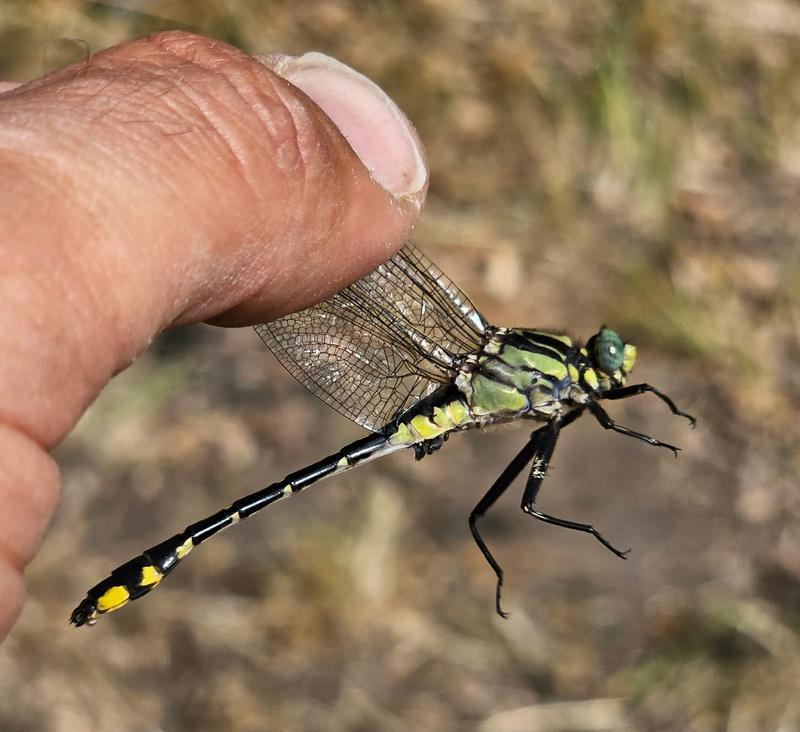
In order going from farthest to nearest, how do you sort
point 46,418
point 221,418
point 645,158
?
point 645,158 → point 221,418 → point 46,418

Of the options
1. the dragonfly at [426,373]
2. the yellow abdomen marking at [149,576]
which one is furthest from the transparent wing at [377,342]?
the yellow abdomen marking at [149,576]

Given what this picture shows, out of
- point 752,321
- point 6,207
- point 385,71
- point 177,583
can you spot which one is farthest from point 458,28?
point 6,207

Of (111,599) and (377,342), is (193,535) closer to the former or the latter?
(111,599)

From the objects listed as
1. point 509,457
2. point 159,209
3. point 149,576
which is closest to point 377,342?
point 149,576

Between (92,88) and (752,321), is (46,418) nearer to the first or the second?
(92,88)

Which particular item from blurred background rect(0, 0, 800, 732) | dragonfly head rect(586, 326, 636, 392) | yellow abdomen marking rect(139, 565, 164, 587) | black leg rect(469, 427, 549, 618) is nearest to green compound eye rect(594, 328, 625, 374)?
dragonfly head rect(586, 326, 636, 392)
